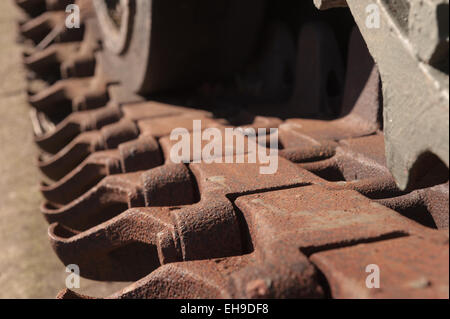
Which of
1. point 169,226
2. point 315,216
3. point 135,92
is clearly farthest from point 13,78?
point 315,216

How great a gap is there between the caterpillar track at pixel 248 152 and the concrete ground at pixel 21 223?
18 centimetres

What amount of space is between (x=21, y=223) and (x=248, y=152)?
119 centimetres

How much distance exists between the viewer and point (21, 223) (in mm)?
2293

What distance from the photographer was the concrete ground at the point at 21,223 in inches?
74.3

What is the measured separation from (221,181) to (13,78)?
3296 millimetres

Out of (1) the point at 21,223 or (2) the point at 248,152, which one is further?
(1) the point at 21,223

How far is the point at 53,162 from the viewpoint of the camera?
2332 mm

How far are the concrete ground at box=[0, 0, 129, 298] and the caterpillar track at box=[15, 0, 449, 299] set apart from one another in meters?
0.18

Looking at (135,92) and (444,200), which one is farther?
(135,92)

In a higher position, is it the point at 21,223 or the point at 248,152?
the point at 248,152

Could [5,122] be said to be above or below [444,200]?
below

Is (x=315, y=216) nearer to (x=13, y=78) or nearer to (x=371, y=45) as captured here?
(x=371, y=45)

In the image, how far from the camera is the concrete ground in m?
1.89

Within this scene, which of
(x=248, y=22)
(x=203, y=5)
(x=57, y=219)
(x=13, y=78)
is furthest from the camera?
(x=13, y=78)
